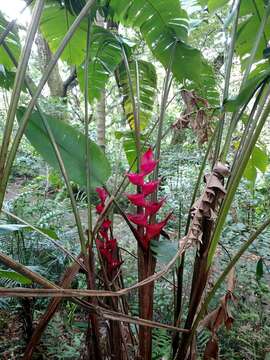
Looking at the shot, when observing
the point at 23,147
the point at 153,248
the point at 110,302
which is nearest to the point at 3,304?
the point at 110,302

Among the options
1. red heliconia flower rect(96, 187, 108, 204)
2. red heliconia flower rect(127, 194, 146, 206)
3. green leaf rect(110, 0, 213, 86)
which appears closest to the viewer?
red heliconia flower rect(127, 194, 146, 206)

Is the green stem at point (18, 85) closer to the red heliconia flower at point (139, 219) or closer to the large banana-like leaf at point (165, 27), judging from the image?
the red heliconia flower at point (139, 219)

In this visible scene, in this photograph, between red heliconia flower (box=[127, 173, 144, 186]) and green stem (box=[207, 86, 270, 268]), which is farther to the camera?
red heliconia flower (box=[127, 173, 144, 186])

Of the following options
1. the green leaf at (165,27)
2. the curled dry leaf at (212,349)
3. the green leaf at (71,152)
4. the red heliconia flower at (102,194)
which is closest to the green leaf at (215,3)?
the green leaf at (165,27)

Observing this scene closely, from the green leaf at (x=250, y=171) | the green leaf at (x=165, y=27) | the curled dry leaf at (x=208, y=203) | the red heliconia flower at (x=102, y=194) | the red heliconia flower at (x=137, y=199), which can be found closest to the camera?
the curled dry leaf at (x=208, y=203)

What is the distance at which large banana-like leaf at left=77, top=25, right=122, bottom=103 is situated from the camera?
1.23 meters

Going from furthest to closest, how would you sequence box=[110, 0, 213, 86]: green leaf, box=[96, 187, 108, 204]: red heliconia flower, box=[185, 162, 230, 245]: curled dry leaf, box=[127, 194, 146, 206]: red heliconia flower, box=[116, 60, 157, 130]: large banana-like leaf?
box=[116, 60, 157, 130]: large banana-like leaf → box=[110, 0, 213, 86]: green leaf → box=[96, 187, 108, 204]: red heliconia flower → box=[127, 194, 146, 206]: red heliconia flower → box=[185, 162, 230, 245]: curled dry leaf

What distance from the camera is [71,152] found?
43.1 inches

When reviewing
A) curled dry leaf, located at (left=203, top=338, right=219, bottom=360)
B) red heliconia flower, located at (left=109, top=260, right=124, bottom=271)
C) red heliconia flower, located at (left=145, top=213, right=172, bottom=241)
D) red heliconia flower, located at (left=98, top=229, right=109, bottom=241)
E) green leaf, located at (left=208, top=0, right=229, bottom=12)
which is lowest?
curled dry leaf, located at (left=203, top=338, right=219, bottom=360)

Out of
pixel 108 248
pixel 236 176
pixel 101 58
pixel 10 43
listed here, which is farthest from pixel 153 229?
pixel 10 43

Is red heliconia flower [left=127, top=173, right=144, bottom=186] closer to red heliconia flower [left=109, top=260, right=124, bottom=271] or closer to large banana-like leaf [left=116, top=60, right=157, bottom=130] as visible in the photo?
red heliconia flower [left=109, top=260, right=124, bottom=271]

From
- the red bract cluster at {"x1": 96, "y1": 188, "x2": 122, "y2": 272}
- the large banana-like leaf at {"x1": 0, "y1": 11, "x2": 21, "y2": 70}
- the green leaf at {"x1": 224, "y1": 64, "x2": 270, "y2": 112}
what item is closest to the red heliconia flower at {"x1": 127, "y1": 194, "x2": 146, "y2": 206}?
the red bract cluster at {"x1": 96, "y1": 188, "x2": 122, "y2": 272}

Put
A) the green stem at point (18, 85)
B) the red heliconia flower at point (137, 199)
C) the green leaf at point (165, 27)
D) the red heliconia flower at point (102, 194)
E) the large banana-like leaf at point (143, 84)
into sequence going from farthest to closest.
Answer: the large banana-like leaf at point (143, 84), the green leaf at point (165, 27), the red heliconia flower at point (102, 194), the red heliconia flower at point (137, 199), the green stem at point (18, 85)

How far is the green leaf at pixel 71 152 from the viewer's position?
1.08 metres
